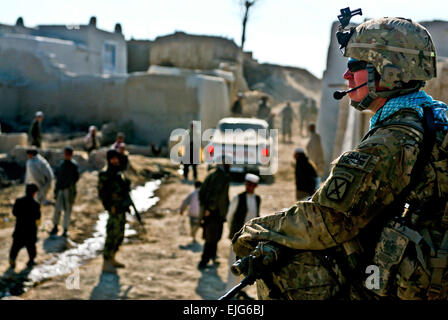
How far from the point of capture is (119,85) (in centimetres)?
1814

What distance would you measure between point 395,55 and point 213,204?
15.1 feet

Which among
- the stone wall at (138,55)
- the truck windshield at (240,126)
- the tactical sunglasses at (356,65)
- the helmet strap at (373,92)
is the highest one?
the stone wall at (138,55)

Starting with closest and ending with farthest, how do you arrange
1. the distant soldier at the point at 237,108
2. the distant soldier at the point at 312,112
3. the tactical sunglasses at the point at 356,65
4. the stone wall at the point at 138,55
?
the tactical sunglasses at the point at 356,65 < the distant soldier at the point at 237,108 < the distant soldier at the point at 312,112 < the stone wall at the point at 138,55

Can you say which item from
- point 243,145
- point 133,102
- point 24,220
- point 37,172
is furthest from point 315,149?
point 133,102

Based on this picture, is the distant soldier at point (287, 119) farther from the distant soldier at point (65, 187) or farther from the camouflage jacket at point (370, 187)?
the camouflage jacket at point (370, 187)

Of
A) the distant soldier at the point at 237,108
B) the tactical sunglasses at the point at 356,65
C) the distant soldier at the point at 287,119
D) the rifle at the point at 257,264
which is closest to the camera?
the rifle at the point at 257,264

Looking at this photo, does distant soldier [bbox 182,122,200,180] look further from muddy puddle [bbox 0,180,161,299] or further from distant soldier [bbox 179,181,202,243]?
distant soldier [bbox 179,181,202,243]

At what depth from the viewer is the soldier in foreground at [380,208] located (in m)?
1.84

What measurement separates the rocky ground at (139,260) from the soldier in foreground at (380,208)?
391cm

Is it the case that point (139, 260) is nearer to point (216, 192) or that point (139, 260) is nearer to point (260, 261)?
point (216, 192)

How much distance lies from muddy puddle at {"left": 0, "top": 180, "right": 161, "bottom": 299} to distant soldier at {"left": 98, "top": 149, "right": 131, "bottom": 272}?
1.69ft

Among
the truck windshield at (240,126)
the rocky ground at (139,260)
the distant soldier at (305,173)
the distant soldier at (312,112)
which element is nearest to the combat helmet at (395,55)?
the rocky ground at (139,260)

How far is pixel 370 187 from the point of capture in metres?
1.84
